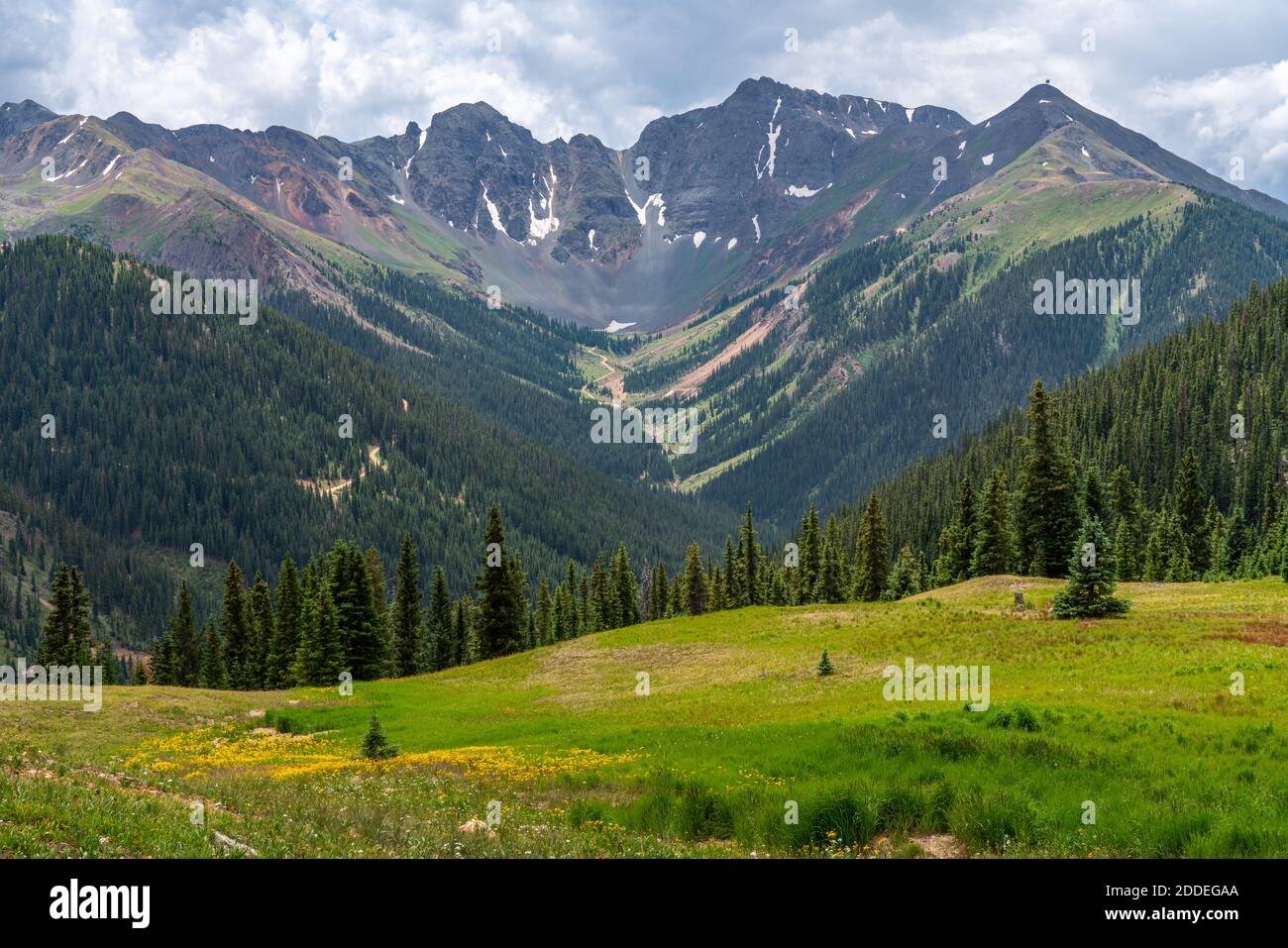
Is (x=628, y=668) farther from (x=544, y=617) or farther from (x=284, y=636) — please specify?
(x=544, y=617)

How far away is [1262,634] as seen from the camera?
34594 mm

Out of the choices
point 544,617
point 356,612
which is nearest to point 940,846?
point 356,612

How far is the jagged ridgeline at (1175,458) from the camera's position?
315 ft

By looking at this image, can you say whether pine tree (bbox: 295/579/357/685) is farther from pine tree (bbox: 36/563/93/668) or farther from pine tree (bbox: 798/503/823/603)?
pine tree (bbox: 798/503/823/603)

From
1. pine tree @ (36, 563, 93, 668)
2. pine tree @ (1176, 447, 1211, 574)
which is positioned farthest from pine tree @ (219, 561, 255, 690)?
pine tree @ (1176, 447, 1211, 574)

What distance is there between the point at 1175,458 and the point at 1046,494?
8136cm

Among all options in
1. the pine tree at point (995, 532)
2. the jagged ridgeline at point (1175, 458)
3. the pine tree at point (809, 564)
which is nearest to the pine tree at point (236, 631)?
the pine tree at point (809, 564)

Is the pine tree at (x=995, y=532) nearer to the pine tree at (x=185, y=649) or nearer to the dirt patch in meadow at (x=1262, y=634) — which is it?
the dirt patch in meadow at (x=1262, y=634)

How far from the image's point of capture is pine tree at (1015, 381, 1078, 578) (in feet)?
249

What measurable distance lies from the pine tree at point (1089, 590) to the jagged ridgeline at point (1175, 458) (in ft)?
113

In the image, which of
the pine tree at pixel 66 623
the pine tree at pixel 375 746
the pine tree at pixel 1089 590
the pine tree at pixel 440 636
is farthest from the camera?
the pine tree at pixel 440 636

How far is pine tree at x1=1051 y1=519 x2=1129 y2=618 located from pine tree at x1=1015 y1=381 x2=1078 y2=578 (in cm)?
3186
